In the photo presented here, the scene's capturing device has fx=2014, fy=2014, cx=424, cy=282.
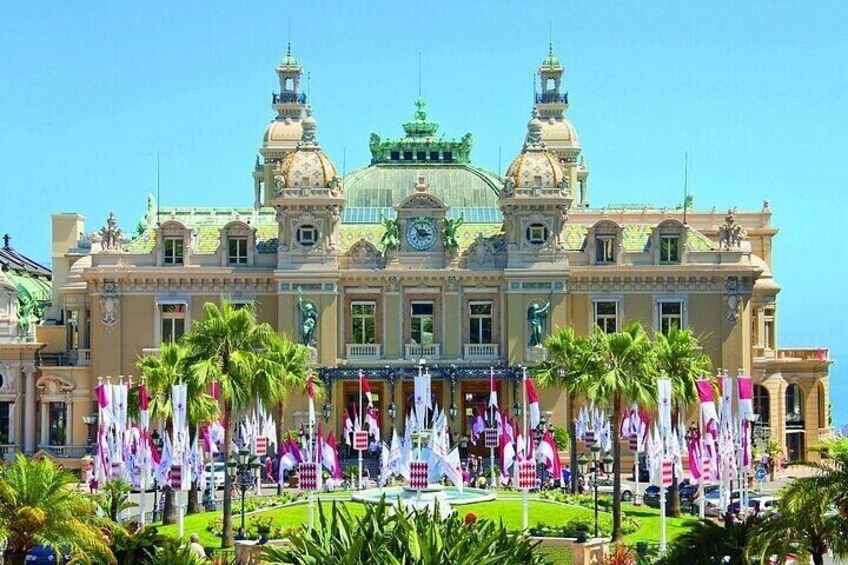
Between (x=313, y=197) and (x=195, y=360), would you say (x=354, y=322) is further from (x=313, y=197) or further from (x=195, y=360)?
(x=195, y=360)

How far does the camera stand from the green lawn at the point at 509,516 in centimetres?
7606

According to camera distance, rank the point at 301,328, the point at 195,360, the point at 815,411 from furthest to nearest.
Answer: the point at 815,411 → the point at 301,328 → the point at 195,360

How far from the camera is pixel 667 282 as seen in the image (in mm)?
110625

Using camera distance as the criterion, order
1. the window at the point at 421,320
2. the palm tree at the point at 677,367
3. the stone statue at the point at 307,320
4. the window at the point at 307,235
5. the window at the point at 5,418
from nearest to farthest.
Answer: the palm tree at the point at 677,367, the stone statue at the point at 307,320, the window at the point at 307,235, the window at the point at 421,320, the window at the point at 5,418

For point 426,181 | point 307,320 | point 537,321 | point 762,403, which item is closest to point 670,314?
point 537,321

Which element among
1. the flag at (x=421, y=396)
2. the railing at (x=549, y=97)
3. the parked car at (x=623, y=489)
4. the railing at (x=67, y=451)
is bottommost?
the parked car at (x=623, y=489)

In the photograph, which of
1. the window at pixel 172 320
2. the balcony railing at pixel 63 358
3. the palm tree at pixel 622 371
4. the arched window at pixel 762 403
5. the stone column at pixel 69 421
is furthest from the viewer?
the arched window at pixel 762 403

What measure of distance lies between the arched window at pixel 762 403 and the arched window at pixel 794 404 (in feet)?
8.01

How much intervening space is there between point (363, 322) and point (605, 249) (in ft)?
45.8

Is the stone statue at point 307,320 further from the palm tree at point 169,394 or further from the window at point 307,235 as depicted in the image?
the palm tree at point 169,394

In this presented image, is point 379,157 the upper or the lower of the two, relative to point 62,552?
upper

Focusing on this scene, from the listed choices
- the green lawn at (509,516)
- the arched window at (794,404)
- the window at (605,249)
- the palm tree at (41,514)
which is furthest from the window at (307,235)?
the palm tree at (41,514)

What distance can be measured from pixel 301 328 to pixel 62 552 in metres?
48.8

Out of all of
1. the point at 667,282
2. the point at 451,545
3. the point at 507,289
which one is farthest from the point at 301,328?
the point at 451,545
